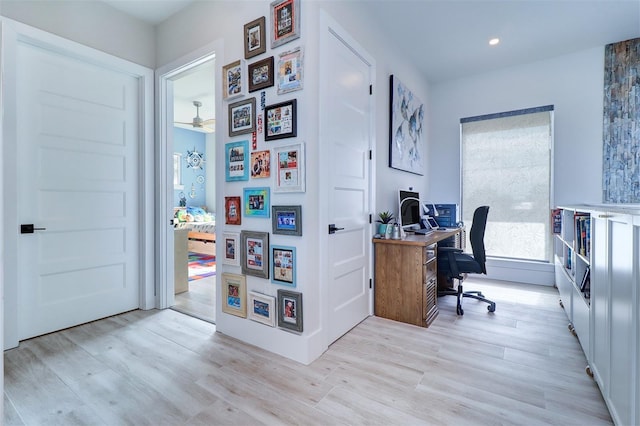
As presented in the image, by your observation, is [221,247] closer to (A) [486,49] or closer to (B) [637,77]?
(A) [486,49]

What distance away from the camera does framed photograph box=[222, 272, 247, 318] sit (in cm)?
228

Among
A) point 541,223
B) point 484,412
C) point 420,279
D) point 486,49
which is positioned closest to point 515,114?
point 486,49

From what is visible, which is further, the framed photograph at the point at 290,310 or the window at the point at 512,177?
the window at the point at 512,177

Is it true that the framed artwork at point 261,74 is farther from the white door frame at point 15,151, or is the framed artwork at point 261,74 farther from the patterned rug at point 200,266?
the patterned rug at point 200,266

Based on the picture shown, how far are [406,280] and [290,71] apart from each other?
1918 mm

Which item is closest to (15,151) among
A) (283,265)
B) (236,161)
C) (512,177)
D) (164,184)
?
(164,184)

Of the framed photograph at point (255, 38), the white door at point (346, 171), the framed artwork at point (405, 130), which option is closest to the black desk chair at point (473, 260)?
the white door at point (346, 171)

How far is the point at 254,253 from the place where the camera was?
2.21m

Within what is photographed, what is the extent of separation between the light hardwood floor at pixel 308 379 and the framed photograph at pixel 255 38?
215 cm

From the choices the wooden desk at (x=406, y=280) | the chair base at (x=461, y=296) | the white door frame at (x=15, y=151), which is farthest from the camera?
the chair base at (x=461, y=296)

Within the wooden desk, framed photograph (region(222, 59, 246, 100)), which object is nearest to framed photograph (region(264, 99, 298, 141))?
framed photograph (region(222, 59, 246, 100))

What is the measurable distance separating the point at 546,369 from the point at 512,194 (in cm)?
270

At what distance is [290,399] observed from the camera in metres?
1.61

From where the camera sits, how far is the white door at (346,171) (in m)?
2.18
